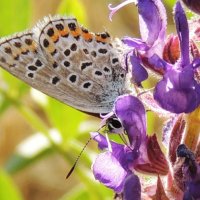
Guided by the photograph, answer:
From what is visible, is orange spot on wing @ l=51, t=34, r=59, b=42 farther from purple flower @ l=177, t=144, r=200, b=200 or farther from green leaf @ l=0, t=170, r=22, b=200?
green leaf @ l=0, t=170, r=22, b=200

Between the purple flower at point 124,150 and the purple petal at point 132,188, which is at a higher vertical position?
the purple flower at point 124,150

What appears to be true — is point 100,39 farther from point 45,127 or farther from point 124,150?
point 45,127

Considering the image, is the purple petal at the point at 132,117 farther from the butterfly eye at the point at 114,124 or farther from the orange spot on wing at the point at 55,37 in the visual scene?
the orange spot on wing at the point at 55,37

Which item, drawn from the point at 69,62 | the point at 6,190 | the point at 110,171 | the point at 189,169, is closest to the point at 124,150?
the point at 110,171

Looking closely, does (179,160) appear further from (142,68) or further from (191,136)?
(142,68)

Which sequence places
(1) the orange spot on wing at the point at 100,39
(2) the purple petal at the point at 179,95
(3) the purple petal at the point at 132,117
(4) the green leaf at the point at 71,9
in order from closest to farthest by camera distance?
(2) the purple petal at the point at 179,95, (3) the purple petal at the point at 132,117, (1) the orange spot on wing at the point at 100,39, (4) the green leaf at the point at 71,9

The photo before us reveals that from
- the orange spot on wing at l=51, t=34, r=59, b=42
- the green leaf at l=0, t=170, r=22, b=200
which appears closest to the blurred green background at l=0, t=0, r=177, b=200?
the green leaf at l=0, t=170, r=22, b=200

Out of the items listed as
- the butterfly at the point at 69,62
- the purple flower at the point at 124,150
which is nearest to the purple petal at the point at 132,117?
the purple flower at the point at 124,150
